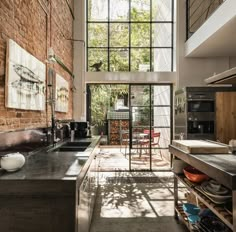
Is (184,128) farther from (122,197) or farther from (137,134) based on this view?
(122,197)

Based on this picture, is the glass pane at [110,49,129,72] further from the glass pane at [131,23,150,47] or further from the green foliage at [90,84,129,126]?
the green foliage at [90,84,129,126]

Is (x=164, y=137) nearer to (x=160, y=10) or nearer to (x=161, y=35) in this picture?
(x=161, y=35)

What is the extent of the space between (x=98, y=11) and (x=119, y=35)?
2.75 ft

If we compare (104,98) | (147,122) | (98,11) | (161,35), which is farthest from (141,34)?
(104,98)

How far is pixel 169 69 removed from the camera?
7.07 metres

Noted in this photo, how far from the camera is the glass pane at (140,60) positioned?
709cm

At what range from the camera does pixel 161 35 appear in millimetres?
7199

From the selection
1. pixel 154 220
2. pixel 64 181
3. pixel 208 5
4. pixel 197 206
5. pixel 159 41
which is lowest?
pixel 154 220

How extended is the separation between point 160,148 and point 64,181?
18.4 feet

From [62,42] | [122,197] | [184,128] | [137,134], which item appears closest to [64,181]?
[122,197]

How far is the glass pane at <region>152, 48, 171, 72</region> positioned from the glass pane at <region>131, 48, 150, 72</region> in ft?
0.55

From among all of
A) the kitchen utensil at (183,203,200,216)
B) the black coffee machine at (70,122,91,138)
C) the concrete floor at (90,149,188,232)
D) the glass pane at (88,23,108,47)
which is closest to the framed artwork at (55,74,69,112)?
the black coffee machine at (70,122,91,138)

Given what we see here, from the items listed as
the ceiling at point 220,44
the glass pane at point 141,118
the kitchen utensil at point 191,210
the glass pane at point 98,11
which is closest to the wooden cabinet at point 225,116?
the ceiling at point 220,44

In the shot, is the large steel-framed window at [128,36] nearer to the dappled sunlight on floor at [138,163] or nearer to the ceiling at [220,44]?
the ceiling at [220,44]
